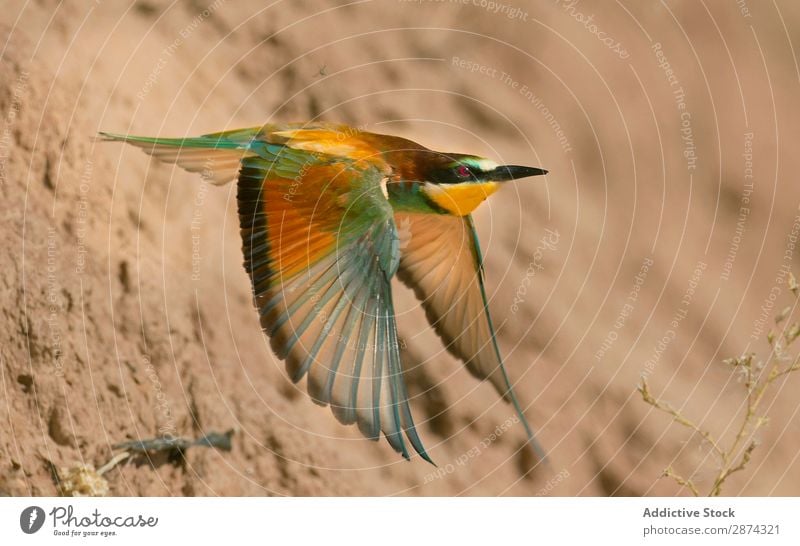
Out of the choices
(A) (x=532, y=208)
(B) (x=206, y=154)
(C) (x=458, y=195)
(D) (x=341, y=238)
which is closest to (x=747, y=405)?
(A) (x=532, y=208)

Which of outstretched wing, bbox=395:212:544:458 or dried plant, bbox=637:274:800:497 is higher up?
outstretched wing, bbox=395:212:544:458

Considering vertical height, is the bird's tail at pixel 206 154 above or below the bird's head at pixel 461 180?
above

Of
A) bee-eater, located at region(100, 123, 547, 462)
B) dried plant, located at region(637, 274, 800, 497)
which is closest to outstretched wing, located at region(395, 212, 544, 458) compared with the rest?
bee-eater, located at region(100, 123, 547, 462)

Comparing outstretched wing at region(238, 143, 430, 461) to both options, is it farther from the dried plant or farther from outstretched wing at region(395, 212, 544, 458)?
the dried plant

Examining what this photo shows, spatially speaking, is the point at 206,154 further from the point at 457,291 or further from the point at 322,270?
the point at 457,291

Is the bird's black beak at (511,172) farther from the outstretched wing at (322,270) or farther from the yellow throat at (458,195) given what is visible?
the outstretched wing at (322,270)

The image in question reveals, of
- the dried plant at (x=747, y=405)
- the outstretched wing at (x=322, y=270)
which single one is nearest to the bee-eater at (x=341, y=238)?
the outstretched wing at (x=322, y=270)
